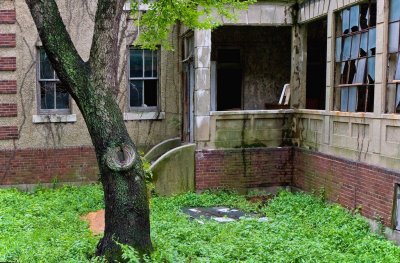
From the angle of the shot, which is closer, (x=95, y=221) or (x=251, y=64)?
(x=95, y=221)

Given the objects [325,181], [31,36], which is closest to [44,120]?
[31,36]

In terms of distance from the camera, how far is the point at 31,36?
13.5 m

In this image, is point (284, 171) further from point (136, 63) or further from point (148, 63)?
point (136, 63)

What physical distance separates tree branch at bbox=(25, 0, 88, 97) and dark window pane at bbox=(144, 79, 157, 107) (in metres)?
7.77

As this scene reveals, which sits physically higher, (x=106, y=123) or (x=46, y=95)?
(x=46, y=95)

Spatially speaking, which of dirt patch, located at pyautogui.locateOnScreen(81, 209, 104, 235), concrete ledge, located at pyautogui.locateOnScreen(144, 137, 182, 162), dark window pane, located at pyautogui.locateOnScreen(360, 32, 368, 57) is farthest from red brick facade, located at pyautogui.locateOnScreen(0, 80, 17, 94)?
dark window pane, located at pyautogui.locateOnScreen(360, 32, 368, 57)

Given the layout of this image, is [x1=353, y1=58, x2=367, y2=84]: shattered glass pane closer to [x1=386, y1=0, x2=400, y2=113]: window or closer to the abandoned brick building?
the abandoned brick building

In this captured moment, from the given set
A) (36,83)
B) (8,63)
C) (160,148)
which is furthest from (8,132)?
(160,148)

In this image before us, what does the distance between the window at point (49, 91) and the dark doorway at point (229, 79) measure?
4614 mm

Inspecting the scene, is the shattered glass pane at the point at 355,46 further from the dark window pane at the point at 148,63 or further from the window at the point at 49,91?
the window at the point at 49,91

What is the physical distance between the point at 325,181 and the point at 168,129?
521cm

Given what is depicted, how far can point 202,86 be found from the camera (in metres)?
12.4

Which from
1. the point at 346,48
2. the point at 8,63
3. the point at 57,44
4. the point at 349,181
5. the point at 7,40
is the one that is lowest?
the point at 349,181

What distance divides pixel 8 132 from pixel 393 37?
10.0 metres
